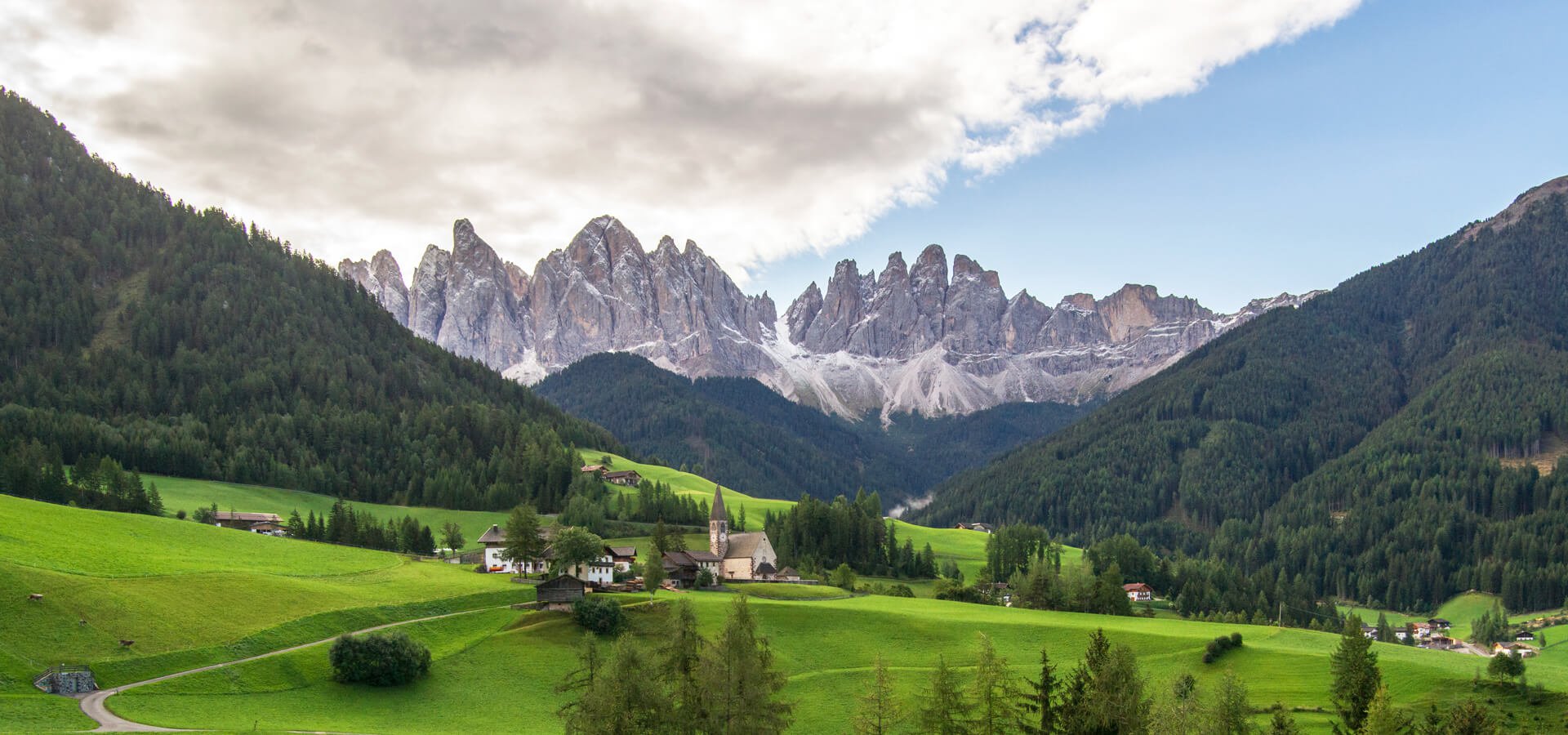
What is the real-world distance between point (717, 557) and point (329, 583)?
46.8m

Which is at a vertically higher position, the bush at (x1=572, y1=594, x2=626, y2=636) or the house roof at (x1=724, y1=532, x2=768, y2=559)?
the house roof at (x1=724, y1=532, x2=768, y2=559)

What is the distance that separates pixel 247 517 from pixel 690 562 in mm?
59312

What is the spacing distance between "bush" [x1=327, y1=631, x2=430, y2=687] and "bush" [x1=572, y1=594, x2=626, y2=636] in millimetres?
15820

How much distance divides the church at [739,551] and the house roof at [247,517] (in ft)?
185

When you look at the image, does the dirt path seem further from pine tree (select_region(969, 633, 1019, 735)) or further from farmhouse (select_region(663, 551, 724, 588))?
farmhouse (select_region(663, 551, 724, 588))

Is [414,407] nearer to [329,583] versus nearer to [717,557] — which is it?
[717,557]

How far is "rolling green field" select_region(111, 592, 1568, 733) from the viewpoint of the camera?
60.5 m

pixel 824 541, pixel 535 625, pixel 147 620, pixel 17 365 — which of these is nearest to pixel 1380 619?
pixel 824 541

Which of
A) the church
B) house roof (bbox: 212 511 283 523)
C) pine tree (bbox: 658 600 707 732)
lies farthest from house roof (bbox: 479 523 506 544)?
pine tree (bbox: 658 600 707 732)

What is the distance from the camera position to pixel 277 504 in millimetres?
141875

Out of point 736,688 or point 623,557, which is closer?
point 736,688

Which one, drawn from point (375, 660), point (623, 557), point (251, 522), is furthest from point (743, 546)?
point (251, 522)

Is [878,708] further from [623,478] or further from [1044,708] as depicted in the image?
[623,478]

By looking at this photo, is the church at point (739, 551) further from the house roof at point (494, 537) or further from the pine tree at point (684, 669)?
the pine tree at point (684, 669)
